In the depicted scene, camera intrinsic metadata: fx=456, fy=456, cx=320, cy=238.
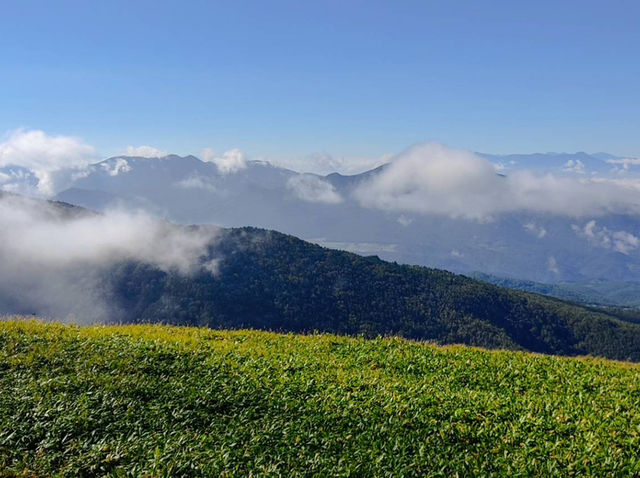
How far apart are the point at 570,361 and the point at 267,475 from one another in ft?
57.3

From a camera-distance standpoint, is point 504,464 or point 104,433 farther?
point 104,433

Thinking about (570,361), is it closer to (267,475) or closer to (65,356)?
(267,475)

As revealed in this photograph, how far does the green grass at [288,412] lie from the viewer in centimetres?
1090

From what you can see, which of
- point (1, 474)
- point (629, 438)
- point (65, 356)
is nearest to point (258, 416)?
point (1, 474)

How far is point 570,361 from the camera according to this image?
857 inches

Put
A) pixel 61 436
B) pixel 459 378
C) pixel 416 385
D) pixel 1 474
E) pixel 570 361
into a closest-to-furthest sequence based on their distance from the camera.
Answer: pixel 1 474, pixel 61 436, pixel 416 385, pixel 459 378, pixel 570 361

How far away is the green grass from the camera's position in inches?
429

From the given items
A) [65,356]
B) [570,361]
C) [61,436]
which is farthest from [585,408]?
[65,356]

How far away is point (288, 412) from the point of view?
13.2 m

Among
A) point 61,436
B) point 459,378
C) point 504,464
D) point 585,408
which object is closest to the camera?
point 504,464

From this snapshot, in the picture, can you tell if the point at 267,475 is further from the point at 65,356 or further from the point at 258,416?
the point at 65,356

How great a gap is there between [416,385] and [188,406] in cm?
771

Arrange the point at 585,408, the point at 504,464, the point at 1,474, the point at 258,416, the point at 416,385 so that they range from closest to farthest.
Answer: the point at 1,474
the point at 504,464
the point at 258,416
the point at 585,408
the point at 416,385

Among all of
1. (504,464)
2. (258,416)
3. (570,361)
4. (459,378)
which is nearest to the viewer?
(504,464)
